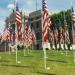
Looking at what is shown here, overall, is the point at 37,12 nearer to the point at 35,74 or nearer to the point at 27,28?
the point at 27,28

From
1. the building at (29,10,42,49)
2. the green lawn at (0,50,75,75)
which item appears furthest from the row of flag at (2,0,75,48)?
the building at (29,10,42,49)

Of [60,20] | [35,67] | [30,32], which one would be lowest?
[35,67]

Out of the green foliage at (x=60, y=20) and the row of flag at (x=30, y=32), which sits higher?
the green foliage at (x=60, y=20)

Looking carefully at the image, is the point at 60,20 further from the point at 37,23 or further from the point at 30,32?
the point at 30,32

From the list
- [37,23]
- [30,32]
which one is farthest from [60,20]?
[30,32]

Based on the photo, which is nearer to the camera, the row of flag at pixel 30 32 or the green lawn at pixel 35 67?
the green lawn at pixel 35 67

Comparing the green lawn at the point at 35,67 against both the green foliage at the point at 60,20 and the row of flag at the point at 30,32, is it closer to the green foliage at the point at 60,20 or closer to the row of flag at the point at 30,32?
the row of flag at the point at 30,32

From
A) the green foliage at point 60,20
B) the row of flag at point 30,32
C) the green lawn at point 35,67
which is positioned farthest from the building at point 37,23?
the green lawn at point 35,67

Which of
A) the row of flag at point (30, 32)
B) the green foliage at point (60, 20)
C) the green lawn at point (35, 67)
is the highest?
the green foliage at point (60, 20)

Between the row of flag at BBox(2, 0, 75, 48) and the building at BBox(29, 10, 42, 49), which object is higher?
the building at BBox(29, 10, 42, 49)

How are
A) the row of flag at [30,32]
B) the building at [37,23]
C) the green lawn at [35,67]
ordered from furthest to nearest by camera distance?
the building at [37,23]
the row of flag at [30,32]
the green lawn at [35,67]

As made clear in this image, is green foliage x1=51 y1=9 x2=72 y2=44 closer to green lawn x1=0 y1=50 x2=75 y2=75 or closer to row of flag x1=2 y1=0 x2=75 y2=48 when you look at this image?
A: row of flag x1=2 y1=0 x2=75 y2=48

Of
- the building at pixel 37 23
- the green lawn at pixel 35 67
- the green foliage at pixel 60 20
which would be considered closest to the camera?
the green lawn at pixel 35 67

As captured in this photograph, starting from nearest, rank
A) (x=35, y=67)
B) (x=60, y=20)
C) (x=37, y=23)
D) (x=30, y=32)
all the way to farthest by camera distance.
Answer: (x=35, y=67) < (x=30, y=32) < (x=60, y=20) < (x=37, y=23)
